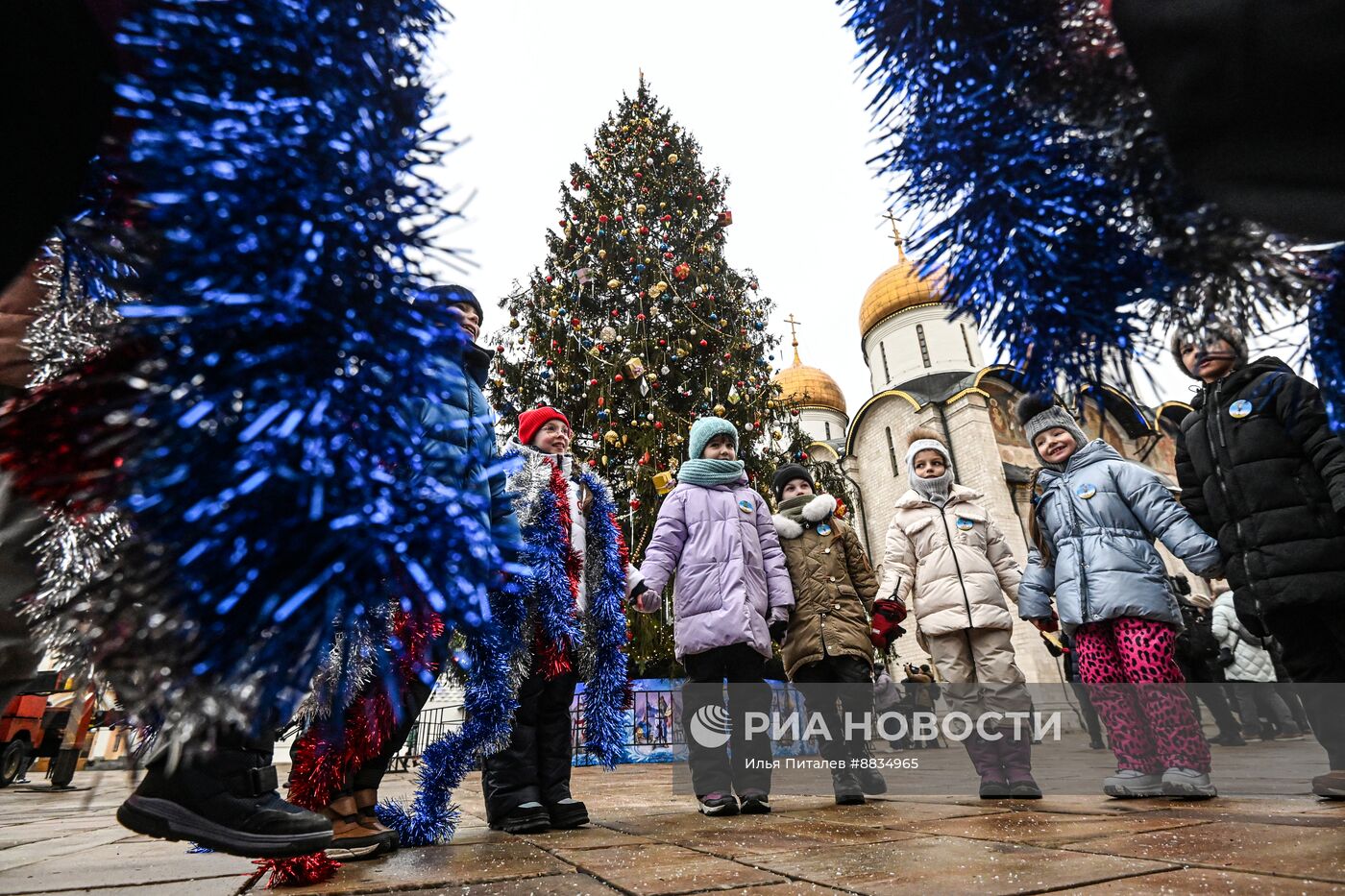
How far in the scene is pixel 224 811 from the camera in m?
1.28

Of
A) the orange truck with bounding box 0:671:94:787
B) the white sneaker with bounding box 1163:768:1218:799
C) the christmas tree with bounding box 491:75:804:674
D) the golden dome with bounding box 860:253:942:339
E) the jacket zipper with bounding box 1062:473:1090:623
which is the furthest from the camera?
the golden dome with bounding box 860:253:942:339

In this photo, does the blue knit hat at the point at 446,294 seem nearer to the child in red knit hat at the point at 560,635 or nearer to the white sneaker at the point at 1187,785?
the child in red knit hat at the point at 560,635

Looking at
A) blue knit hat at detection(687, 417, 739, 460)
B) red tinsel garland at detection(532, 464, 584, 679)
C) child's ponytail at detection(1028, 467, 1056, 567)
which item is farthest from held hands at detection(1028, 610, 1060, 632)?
red tinsel garland at detection(532, 464, 584, 679)

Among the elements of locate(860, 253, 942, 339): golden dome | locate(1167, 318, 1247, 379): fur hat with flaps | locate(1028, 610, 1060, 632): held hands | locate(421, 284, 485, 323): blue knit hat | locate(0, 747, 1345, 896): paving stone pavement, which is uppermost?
locate(860, 253, 942, 339): golden dome

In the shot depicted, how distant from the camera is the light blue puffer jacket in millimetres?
3100

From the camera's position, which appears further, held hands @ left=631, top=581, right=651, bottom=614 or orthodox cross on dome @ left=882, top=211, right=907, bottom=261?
held hands @ left=631, top=581, right=651, bottom=614

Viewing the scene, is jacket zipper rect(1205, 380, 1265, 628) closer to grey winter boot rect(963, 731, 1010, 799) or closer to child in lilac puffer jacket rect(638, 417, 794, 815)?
grey winter boot rect(963, 731, 1010, 799)

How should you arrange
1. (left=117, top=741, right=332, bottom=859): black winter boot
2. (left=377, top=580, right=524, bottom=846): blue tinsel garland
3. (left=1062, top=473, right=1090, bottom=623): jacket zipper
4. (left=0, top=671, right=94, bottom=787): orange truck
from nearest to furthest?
(left=117, top=741, right=332, bottom=859): black winter boot < (left=377, top=580, right=524, bottom=846): blue tinsel garland < (left=1062, top=473, right=1090, bottom=623): jacket zipper < (left=0, top=671, right=94, bottom=787): orange truck

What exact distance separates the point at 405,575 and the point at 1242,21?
87 cm

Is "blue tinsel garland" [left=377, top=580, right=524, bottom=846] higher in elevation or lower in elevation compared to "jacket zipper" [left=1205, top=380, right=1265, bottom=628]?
lower

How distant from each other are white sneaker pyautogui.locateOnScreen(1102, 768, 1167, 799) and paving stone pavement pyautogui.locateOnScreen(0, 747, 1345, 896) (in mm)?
81

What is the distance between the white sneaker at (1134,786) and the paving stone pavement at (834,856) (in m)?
0.08

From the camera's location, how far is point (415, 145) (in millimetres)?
828

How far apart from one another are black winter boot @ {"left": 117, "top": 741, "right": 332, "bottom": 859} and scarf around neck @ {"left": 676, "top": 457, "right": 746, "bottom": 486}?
2.57 metres
